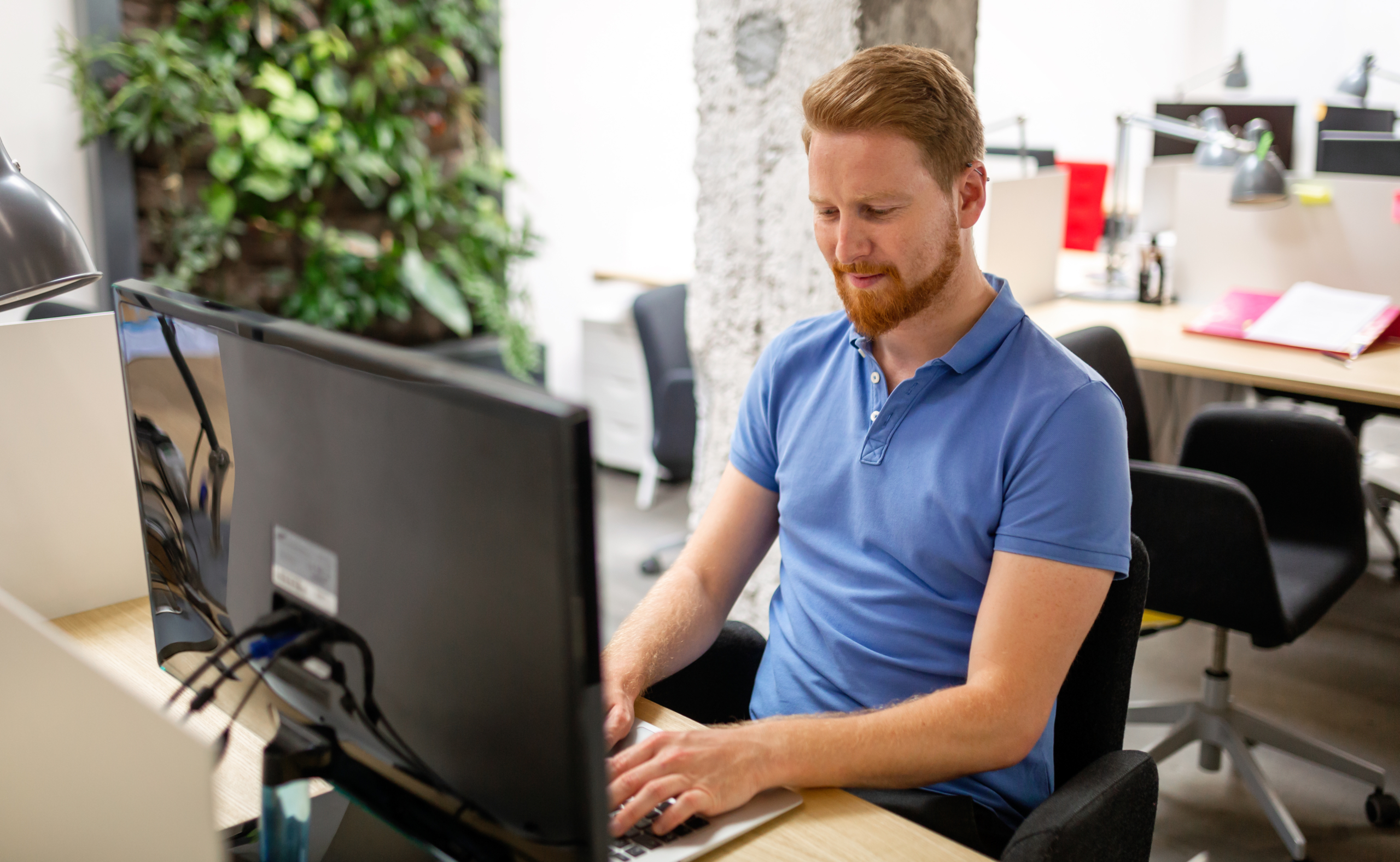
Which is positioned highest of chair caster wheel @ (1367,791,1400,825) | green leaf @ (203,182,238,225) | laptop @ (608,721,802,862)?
green leaf @ (203,182,238,225)

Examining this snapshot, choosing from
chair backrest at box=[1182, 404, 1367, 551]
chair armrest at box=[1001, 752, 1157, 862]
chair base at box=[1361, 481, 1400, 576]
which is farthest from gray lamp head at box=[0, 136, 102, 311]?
chair base at box=[1361, 481, 1400, 576]

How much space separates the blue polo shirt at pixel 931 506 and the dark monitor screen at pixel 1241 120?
3752 mm

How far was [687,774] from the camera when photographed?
950 mm

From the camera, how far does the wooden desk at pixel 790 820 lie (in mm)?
901

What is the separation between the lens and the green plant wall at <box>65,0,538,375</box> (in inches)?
126

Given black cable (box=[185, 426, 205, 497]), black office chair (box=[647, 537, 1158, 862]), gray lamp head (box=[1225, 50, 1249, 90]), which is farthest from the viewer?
gray lamp head (box=[1225, 50, 1249, 90])

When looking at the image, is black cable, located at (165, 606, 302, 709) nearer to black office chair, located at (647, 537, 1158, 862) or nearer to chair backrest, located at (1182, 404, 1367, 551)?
black office chair, located at (647, 537, 1158, 862)

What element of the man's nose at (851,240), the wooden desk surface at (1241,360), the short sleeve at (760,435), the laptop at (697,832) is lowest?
the laptop at (697,832)

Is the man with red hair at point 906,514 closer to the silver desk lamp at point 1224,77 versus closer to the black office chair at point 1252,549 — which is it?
the black office chair at point 1252,549

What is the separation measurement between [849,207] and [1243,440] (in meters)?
1.42

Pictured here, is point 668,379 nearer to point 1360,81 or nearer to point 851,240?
point 851,240

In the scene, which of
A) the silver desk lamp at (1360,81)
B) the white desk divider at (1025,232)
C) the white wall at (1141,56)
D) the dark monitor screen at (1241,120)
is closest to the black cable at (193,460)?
the white desk divider at (1025,232)

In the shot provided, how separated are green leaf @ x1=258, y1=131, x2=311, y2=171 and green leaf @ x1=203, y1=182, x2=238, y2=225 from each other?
139 millimetres

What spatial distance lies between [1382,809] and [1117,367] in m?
1.00
